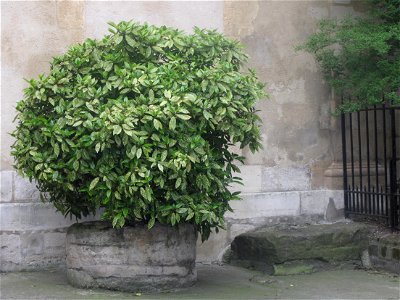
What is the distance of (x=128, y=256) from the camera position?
21.3 ft

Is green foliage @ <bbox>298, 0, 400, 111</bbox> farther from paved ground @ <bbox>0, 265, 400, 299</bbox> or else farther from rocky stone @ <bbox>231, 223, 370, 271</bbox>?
paved ground @ <bbox>0, 265, 400, 299</bbox>

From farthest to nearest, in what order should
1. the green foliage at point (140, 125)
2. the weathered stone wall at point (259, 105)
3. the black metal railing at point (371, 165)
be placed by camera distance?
the black metal railing at point (371, 165)
the weathered stone wall at point (259, 105)
the green foliage at point (140, 125)

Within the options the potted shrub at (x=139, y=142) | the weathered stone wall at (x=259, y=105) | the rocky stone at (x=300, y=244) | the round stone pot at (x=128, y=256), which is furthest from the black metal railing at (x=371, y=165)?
the round stone pot at (x=128, y=256)

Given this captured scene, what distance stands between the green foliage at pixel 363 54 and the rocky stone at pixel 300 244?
60.3 inches

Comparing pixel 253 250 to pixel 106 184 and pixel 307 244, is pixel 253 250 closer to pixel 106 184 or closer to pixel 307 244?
pixel 307 244

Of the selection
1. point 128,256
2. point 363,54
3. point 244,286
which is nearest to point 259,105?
point 363,54

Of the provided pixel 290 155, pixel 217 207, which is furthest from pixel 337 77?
pixel 217 207

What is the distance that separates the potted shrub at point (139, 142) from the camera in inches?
242

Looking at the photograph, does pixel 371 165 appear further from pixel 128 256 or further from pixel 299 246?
pixel 128 256

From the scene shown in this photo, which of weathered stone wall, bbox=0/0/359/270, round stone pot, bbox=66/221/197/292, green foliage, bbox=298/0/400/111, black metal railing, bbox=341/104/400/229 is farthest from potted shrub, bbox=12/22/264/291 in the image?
black metal railing, bbox=341/104/400/229

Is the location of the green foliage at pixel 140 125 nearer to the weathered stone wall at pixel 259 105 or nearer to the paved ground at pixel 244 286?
the paved ground at pixel 244 286

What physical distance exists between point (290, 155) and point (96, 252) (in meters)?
3.29

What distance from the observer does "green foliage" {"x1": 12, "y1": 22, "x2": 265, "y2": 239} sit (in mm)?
6133

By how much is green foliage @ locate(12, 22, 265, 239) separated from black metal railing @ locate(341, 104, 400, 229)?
246 centimetres
